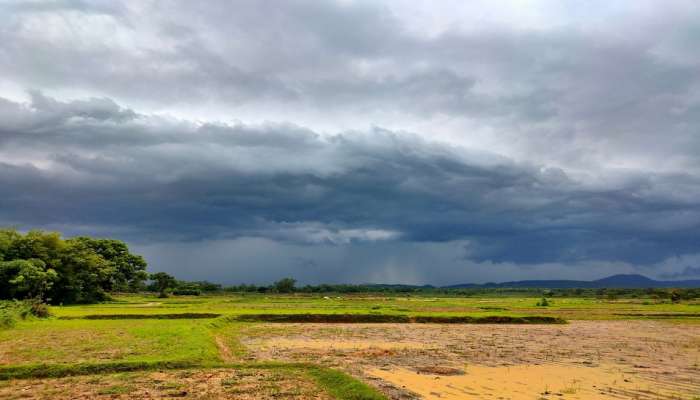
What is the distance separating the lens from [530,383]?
13969mm

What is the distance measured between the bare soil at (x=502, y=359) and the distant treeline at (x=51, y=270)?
85.4ft

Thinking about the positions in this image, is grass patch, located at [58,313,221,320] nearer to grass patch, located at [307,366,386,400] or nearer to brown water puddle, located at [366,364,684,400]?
brown water puddle, located at [366,364,684,400]

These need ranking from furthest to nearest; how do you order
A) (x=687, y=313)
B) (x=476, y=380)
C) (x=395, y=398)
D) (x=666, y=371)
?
(x=687, y=313), (x=666, y=371), (x=476, y=380), (x=395, y=398)

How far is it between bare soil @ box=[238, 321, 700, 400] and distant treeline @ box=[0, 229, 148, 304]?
85.4 ft

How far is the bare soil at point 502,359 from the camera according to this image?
13.1m

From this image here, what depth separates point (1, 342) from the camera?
1998cm

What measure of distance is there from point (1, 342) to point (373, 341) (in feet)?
54.5

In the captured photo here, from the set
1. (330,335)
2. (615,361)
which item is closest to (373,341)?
(330,335)

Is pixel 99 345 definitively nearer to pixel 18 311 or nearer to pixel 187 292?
pixel 18 311

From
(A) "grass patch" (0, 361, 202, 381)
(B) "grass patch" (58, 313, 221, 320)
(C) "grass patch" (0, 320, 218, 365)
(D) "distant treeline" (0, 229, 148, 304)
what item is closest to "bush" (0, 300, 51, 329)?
(C) "grass patch" (0, 320, 218, 365)

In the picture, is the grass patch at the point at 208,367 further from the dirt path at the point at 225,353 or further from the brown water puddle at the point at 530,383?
the dirt path at the point at 225,353

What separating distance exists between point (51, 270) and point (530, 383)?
148ft

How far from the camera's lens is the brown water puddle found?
12.4m

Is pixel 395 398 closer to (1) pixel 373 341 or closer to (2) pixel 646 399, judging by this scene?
(2) pixel 646 399
